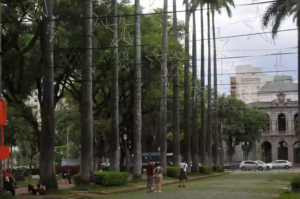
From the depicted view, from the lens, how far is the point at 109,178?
29.4 metres

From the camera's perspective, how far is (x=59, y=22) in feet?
105

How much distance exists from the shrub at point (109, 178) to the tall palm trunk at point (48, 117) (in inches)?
172

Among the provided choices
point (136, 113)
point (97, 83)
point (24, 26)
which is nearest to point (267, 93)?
point (97, 83)

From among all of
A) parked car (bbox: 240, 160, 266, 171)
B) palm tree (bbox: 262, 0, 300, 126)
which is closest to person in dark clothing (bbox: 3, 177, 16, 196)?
palm tree (bbox: 262, 0, 300, 126)

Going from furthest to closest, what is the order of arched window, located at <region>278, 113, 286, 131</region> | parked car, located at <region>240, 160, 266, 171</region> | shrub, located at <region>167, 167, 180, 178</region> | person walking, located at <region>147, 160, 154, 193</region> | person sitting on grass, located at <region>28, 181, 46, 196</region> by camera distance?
arched window, located at <region>278, 113, 286, 131</region>, parked car, located at <region>240, 160, 266, 171</region>, shrub, located at <region>167, 167, 180, 178</region>, person walking, located at <region>147, 160, 154, 193</region>, person sitting on grass, located at <region>28, 181, 46, 196</region>

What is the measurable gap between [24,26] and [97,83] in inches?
519

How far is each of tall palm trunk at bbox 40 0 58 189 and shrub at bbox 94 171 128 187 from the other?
172 inches

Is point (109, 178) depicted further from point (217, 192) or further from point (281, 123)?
point (281, 123)

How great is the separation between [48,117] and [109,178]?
19.5ft

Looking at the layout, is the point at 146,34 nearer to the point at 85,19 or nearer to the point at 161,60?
the point at 161,60

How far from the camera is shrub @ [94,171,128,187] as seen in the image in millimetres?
28987

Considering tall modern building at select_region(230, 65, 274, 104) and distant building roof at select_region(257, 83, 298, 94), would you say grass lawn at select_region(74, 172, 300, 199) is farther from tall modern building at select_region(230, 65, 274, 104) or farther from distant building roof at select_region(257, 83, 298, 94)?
tall modern building at select_region(230, 65, 274, 104)

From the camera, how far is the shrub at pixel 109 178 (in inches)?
1141

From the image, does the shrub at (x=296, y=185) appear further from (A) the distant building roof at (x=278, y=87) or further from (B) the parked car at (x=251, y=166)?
(A) the distant building roof at (x=278, y=87)
